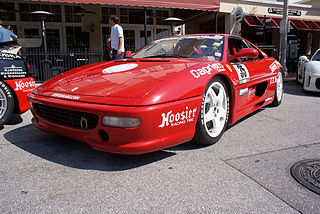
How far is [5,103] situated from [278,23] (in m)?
14.3

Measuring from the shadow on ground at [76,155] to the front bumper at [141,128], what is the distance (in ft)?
0.66

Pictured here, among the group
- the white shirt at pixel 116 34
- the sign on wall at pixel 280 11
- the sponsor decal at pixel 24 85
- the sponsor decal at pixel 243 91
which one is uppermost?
the sign on wall at pixel 280 11

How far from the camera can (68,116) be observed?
2.21 m

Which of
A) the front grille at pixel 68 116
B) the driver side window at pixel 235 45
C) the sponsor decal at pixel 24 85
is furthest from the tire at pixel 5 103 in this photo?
the driver side window at pixel 235 45

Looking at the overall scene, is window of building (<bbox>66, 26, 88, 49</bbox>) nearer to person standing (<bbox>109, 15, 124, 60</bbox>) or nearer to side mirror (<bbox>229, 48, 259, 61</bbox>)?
person standing (<bbox>109, 15, 124, 60</bbox>)

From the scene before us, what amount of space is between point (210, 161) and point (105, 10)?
12.0 metres

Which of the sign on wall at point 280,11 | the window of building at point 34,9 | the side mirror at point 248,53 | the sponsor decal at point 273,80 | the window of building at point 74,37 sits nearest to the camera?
the side mirror at point 248,53

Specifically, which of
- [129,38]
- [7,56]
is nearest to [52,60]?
[7,56]

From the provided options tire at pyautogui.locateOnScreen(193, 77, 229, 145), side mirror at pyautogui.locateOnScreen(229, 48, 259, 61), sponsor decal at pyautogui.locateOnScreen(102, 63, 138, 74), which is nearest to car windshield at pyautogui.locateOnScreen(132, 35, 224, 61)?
side mirror at pyautogui.locateOnScreen(229, 48, 259, 61)

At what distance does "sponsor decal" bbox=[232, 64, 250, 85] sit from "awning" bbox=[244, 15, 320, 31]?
11055 millimetres

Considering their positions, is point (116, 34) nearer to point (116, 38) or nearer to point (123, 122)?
point (116, 38)

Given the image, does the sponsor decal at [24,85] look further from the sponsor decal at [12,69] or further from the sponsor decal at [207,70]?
the sponsor decal at [207,70]

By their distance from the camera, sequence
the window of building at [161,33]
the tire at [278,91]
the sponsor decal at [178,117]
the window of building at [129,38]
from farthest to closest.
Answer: the window of building at [161,33]
the window of building at [129,38]
the tire at [278,91]
the sponsor decal at [178,117]

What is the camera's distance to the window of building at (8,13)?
37.0 ft
